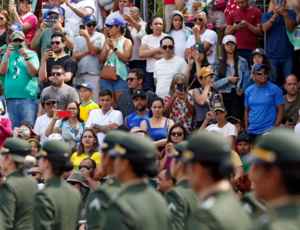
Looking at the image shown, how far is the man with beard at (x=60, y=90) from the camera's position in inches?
495

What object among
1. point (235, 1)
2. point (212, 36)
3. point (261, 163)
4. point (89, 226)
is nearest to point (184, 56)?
point (212, 36)

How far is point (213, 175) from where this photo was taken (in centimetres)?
403

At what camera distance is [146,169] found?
181 inches

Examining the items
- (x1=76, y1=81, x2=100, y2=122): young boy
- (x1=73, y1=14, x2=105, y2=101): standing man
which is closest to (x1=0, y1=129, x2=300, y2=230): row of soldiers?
(x1=76, y1=81, x2=100, y2=122): young boy

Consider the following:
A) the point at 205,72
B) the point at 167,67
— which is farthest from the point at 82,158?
the point at 167,67

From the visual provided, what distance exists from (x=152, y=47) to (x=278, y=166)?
32.2ft

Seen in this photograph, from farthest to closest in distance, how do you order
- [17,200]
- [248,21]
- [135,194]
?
[248,21] < [17,200] < [135,194]

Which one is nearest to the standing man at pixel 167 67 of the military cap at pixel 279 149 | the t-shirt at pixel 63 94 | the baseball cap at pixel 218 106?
the baseball cap at pixel 218 106

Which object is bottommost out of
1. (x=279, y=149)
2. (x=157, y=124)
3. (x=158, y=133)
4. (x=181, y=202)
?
(x=158, y=133)

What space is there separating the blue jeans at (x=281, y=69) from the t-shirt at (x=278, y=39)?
8cm

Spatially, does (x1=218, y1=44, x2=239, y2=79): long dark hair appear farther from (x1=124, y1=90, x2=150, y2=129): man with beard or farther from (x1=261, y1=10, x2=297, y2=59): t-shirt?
(x1=124, y1=90, x2=150, y2=129): man with beard

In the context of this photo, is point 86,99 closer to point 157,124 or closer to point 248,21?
point 157,124

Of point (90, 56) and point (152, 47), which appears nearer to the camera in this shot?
point (152, 47)

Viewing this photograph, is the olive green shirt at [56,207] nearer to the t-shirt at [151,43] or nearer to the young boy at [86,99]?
the young boy at [86,99]
